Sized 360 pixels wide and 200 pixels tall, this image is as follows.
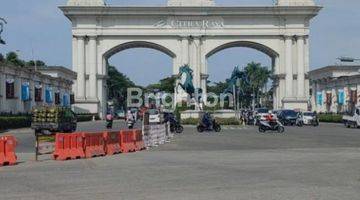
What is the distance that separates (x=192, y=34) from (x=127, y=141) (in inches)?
2451

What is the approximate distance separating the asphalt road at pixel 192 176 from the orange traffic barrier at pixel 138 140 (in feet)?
11.0

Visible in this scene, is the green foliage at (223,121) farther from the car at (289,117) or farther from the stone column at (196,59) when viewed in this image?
the stone column at (196,59)

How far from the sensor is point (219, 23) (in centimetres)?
9019

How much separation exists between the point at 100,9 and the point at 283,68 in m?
22.7

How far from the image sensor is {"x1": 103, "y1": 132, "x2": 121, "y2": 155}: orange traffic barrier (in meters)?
26.5

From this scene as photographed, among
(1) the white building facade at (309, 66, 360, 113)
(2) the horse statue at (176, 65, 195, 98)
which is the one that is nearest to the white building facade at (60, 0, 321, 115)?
(1) the white building facade at (309, 66, 360, 113)

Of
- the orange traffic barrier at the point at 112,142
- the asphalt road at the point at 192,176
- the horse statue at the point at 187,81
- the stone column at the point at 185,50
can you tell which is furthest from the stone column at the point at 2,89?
the asphalt road at the point at 192,176

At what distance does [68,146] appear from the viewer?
2411 cm

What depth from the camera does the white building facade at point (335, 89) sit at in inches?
3625

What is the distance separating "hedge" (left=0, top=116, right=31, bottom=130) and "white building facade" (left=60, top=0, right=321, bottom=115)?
32556 mm

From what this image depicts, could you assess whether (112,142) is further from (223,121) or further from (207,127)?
(223,121)

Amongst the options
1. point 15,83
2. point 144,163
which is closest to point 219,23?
point 15,83

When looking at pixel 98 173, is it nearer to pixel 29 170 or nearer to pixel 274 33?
pixel 29 170

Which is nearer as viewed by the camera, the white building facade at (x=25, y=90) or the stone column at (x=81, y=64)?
the white building facade at (x=25, y=90)
